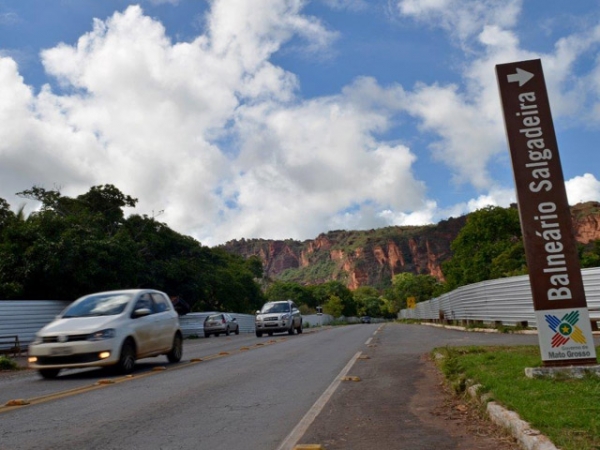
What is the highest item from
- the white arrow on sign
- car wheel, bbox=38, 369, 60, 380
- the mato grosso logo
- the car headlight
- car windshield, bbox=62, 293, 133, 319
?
the white arrow on sign

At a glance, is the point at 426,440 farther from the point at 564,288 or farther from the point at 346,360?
the point at 346,360

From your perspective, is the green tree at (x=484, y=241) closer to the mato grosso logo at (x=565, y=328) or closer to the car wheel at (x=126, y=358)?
the car wheel at (x=126, y=358)

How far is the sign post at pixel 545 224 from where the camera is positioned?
24.3 ft

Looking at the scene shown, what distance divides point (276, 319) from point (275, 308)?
951 millimetres

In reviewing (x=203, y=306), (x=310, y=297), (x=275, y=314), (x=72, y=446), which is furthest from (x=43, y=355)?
(x=310, y=297)

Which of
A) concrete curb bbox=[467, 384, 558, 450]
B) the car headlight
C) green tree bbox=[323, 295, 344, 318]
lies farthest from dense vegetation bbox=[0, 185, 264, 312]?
green tree bbox=[323, 295, 344, 318]

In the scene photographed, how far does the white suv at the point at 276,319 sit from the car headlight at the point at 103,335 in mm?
17996

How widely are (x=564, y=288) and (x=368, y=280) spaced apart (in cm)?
18725

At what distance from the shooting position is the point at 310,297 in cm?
11656

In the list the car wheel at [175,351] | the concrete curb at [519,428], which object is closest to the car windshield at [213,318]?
the car wheel at [175,351]

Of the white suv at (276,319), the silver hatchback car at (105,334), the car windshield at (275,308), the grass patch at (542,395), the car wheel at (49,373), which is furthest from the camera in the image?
the car windshield at (275,308)

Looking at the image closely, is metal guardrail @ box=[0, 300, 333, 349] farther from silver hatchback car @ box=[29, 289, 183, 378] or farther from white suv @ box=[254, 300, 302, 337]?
silver hatchback car @ box=[29, 289, 183, 378]

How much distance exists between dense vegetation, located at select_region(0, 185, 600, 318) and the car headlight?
17199mm

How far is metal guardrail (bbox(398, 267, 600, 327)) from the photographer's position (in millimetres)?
16266
